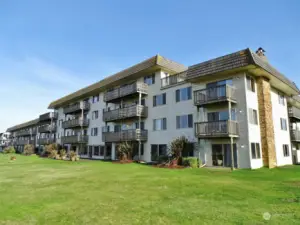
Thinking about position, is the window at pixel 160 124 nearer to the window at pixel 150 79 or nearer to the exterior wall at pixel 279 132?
the window at pixel 150 79

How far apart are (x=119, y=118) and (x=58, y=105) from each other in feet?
86.1

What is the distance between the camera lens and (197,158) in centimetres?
2042

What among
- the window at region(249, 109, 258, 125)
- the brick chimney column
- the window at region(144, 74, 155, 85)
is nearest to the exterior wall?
the brick chimney column

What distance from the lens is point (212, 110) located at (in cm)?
2088

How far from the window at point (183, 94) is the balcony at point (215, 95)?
7.85ft

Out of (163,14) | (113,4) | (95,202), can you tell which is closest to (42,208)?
(95,202)

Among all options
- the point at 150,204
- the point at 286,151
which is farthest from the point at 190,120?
the point at 150,204

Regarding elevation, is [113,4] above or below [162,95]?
above

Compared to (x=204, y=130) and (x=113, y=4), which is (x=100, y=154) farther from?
(x=113, y=4)

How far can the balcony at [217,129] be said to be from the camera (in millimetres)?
18141

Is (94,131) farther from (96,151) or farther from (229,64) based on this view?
(229,64)

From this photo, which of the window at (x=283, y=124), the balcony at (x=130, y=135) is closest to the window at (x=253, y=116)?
the window at (x=283, y=124)

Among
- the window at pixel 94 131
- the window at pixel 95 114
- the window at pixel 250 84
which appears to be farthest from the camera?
the window at pixel 95 114

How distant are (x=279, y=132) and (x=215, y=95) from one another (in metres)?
10.4
